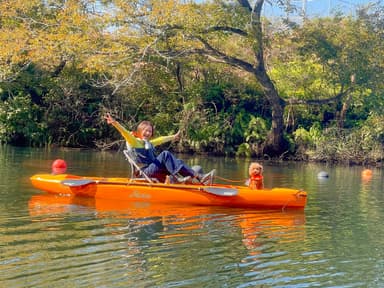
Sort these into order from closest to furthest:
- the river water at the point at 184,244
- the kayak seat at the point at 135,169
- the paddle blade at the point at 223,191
→ the river water at the point at 184,244, the paddle blade at the point at 223,191, the kayak seat at the point at 135,169

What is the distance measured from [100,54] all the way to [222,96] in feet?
22.6

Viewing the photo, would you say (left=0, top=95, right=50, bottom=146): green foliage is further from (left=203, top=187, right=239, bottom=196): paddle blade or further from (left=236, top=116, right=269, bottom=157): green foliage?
(left=203, top=187, right=239, bottom=196): paddle blade

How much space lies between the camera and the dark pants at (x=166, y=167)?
1113 centimetres

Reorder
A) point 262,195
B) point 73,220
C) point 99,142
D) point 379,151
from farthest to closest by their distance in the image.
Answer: point 99,142, point 379,151, point 262,195, point 73,220

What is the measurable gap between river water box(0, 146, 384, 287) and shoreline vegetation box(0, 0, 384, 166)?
9165 millimetres

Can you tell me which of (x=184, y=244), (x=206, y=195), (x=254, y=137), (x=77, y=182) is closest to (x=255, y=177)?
(x=206, y=195)

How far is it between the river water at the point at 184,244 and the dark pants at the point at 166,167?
85 cm

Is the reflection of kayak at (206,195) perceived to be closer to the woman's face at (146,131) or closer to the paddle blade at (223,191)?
the paddle blade at (223,191)

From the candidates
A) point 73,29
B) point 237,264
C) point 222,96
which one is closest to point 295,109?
point 222,96

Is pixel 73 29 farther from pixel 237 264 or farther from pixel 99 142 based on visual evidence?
pixel 237 264

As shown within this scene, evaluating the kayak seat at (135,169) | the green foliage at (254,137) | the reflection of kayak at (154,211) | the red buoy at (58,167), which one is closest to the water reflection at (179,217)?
the reflection of kayak at (154,211)

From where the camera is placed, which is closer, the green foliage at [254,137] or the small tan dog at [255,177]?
the small tan dog at [255,177]

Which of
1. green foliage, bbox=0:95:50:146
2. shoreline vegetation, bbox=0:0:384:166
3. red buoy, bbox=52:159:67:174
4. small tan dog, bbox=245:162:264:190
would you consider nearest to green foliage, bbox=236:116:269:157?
shoreline vegetation, bbox=0:0:384:166

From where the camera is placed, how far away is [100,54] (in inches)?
824
